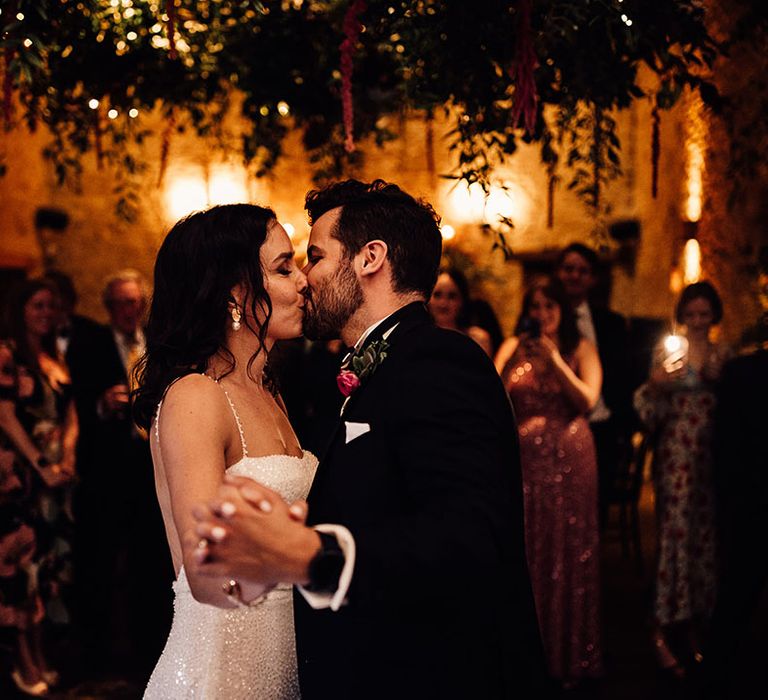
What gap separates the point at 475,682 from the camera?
1521mm

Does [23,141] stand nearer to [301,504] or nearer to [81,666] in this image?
[81,666]

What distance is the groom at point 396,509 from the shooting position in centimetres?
124

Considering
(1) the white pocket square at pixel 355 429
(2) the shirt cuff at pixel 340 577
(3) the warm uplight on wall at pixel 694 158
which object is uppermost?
(3) the warm uplight on wall at pixel 694 158

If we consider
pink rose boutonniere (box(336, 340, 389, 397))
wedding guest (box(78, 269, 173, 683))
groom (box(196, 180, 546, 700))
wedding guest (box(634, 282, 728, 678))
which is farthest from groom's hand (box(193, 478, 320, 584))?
wedding guest (box(634, 282, 728, 678))

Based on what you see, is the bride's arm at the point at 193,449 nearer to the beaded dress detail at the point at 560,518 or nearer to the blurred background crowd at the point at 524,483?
the blurred background crowd at the point at 524,483

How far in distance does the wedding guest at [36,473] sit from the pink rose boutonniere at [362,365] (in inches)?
114

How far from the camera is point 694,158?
4492mm

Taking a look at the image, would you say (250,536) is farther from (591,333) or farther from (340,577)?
(591,333)

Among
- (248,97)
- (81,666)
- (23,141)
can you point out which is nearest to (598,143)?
(248,97)

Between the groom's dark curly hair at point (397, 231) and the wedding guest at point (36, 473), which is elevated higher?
the groom's dark curly hair at point (397, 231)

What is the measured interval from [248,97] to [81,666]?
2.77 meters

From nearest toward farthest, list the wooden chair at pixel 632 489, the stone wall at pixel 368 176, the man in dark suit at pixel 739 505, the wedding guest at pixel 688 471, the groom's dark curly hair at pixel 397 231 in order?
the groom's dark curly hair at pixel 397 231 → the man in dark suit at pixel 739 505 → the wedding guest at pixel 688 471 → the wooden chair at pixel 632 489 → the stone wall at pixel 368 176

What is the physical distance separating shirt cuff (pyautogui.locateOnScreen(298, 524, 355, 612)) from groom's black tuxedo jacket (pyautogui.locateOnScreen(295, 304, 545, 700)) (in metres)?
0.01

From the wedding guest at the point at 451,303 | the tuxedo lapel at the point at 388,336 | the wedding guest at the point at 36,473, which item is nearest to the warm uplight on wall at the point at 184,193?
the wedding guest at the point at 36,473
